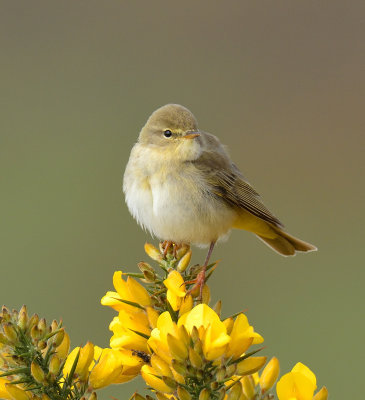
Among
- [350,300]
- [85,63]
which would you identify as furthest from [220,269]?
[85,63]

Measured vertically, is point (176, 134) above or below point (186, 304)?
above

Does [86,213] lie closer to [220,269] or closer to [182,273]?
[220,269]

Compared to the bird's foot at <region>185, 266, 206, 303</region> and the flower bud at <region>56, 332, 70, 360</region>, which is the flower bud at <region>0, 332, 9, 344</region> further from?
the bird's foot at <region>185, 266, 206, 303</region>

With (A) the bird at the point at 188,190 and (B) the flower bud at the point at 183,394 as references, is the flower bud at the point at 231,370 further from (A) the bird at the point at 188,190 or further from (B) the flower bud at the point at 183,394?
(A) the bird at the point at 188,190

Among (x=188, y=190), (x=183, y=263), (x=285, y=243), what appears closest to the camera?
(x=183, y=263)

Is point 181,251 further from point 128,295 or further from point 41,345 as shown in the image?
point 41,345

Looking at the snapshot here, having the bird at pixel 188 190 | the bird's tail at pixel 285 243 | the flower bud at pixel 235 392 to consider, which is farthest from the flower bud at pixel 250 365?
the bird's tail at pixel 285 243

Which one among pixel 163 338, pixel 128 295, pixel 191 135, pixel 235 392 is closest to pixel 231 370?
pixel 235 392

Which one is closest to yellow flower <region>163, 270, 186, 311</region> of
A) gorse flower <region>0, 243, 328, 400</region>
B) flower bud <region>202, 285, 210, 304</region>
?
gorse flower <region>0, 243, 328, 400</region>
